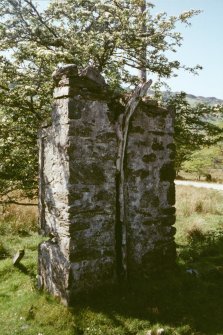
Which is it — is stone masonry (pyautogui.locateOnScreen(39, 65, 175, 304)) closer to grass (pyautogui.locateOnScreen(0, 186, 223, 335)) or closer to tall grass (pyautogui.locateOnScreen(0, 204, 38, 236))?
grass (pyautogui.locateOnScreen(0, 186, 223, 335))

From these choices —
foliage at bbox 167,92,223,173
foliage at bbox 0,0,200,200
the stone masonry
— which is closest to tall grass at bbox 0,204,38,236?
foliage at bbox 0,0,200,200

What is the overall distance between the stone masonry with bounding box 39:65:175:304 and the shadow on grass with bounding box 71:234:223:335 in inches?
8.9

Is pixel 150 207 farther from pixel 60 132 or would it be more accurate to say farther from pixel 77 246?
pixel 60 132

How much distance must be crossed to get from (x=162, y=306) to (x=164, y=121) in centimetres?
320

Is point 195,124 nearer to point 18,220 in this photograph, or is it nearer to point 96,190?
point 96,190

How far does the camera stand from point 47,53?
255 inches

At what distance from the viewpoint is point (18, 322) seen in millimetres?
4723

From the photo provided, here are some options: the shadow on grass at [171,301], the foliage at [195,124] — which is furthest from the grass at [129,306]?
the foliage at [195,124]

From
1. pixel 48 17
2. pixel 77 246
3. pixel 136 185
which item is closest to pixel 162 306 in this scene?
pixel 77 246

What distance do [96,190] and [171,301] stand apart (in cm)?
206

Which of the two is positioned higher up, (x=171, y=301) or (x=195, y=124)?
(x=195, y=124)

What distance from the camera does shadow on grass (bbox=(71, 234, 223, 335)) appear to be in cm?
479

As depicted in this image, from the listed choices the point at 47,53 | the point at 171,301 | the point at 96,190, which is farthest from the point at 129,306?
the point at 47,53

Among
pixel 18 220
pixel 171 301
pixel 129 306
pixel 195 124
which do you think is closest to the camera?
pixel 129 306
